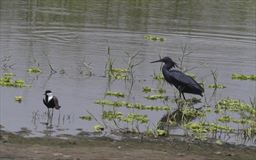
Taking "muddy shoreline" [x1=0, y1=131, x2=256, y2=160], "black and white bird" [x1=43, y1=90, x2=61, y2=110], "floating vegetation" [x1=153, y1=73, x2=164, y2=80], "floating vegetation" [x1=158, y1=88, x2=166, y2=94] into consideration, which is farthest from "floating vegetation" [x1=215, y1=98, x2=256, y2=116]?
"black and white bird" [x1=43, y1=90, x2=61, y2=110]

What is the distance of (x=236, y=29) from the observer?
92.3 ft

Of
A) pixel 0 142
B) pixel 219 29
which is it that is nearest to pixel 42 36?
pixel 219 29

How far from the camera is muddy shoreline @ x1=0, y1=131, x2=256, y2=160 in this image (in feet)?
32.4

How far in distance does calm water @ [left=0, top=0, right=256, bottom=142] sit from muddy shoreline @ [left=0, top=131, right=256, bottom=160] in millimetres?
1129

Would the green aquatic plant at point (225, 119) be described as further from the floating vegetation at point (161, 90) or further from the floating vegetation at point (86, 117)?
the floating vegetation at point (161, 90)

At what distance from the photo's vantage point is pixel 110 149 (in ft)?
34.7

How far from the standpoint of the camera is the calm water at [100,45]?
14469 mm

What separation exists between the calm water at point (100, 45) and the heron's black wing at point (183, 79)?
589 millimetres

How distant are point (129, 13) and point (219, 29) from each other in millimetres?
4789

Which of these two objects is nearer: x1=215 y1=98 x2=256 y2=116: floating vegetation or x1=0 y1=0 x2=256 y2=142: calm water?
x1=0 y1=0 x2=256 y2=142: calm water

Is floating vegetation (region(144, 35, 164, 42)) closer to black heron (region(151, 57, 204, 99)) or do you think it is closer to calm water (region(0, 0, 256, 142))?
calm water (region(0, 0, 256, 142))

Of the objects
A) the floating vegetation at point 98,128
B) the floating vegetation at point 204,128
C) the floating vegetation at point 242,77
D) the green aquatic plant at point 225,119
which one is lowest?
the floating vegetation at point 98,128

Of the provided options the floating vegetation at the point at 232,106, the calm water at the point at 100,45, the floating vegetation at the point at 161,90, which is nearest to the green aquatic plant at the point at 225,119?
the floating vegetation at the point at 232,106

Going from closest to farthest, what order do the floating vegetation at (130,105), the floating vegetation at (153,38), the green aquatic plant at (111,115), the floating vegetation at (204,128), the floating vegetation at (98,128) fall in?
1. the floating vegetation at (98,128)
2. the floating vegetation at (204,128)
3. the green aquatic plant at (111,115)
4. the floating vegetation at (130,105)
5. the floating vegetation at (153,38)
